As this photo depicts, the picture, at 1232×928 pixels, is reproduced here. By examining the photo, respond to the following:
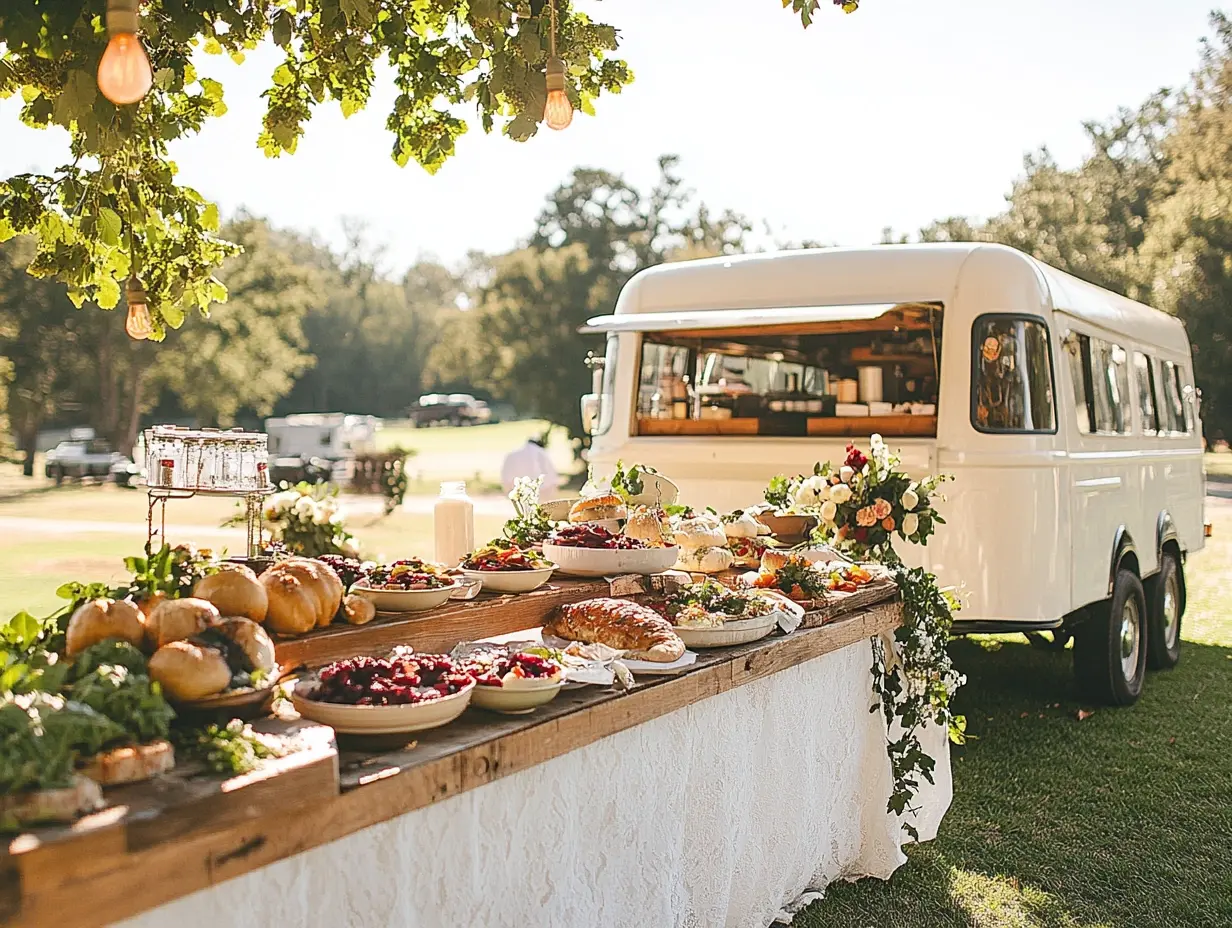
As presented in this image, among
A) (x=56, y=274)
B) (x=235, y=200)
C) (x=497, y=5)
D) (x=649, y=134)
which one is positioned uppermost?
Result: (x=649, y=134)

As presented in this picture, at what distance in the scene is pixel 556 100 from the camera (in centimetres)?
374

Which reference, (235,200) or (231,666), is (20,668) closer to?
(231,666)

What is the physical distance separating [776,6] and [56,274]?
339cm

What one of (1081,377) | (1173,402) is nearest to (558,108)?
(1081,377)

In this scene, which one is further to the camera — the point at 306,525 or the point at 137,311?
the point at 137,311

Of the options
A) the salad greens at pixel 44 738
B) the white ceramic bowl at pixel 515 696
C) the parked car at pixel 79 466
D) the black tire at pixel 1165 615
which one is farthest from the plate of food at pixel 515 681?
the parked car at pixel 79 466

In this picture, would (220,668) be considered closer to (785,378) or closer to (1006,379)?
(1006,379)

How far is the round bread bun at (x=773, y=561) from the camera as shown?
4871mm

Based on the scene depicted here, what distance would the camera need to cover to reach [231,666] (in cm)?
250

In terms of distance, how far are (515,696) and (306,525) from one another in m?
2.44

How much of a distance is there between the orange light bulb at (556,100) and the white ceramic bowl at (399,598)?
1.54 meters

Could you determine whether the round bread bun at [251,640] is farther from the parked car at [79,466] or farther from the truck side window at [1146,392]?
the parked car at [79,466]

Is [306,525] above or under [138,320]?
under

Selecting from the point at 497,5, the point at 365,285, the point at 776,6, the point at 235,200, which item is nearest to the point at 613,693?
the point at 497,5
